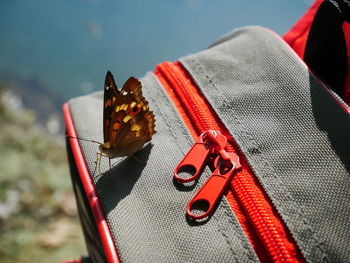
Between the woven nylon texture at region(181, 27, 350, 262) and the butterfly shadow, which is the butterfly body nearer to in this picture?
the butterfly shadow

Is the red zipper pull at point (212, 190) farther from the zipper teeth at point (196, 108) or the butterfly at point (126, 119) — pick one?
the butterfly at point (126, 119)

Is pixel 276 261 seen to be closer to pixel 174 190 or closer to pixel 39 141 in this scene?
pixel 174 190

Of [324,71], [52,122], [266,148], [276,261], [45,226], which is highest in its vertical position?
[324,71]

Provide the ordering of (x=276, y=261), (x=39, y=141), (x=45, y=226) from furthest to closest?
(x=39, y=141) < (x=45, y=226) < (x=276, y=261)

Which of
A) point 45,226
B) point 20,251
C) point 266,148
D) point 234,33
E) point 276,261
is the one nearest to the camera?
point 276,261

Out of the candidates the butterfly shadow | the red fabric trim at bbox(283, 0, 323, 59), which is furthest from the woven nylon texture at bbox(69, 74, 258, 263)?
the red fabric trim at bbox(283, 0, 323, 59)

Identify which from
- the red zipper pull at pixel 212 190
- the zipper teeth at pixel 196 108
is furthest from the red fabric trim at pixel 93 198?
the zipper teeth at pixel 196 108

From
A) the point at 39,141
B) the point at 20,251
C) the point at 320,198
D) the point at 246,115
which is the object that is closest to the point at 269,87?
the point at 246,115
